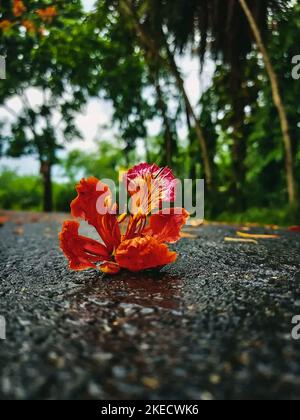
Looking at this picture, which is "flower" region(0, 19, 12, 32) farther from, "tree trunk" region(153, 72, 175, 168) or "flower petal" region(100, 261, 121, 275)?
"flower petal" region(100, 261, 121, 275)

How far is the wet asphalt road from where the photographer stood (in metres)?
0.54

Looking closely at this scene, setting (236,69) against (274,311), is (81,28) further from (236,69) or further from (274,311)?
(274,311)

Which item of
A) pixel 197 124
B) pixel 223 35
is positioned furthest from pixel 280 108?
pixel 223 35

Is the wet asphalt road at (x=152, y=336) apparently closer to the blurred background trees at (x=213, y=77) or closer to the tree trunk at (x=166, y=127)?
the blurred background trees at (x=213, y=77)

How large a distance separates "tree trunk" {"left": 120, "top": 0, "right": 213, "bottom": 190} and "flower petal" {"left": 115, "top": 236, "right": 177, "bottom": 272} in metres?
5.66

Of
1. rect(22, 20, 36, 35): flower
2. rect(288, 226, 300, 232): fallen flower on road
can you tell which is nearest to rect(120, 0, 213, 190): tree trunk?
rect(22, 20, 36, 35): flower

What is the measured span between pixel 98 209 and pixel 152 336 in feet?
1.94

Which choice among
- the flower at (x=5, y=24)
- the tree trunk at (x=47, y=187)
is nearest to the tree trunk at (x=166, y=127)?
the flower at (x=5, y=24)

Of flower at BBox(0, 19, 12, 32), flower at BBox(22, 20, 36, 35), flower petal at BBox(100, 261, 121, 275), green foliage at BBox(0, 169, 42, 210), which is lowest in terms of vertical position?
flower petal at BBox(100, 261, 121, 275)

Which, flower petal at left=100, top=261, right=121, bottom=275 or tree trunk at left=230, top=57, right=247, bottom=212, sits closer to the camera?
flower petal at left=100, top=261, right=121, bottom=275

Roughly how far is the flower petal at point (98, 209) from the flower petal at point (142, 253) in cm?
10

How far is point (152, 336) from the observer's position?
721 millimetres

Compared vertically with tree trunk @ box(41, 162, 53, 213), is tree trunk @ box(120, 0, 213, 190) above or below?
above

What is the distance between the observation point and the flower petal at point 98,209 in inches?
47.6
